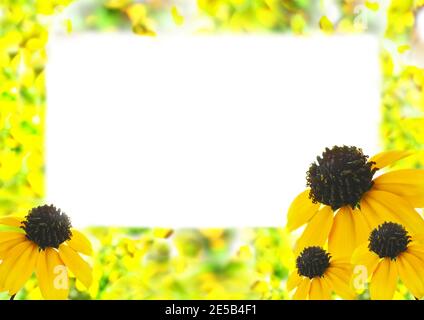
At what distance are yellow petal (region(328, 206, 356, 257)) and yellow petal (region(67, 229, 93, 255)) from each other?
473mm

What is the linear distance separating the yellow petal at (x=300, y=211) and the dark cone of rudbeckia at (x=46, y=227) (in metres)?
0.43

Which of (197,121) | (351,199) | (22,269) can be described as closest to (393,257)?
(351,199)

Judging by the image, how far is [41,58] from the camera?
49.6 inches

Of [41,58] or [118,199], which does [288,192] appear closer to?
[118,199]

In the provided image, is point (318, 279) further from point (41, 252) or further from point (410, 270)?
point (41, 252)

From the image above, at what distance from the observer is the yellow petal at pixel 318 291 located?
126 centimetres

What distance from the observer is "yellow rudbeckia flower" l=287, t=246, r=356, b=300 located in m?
1.26

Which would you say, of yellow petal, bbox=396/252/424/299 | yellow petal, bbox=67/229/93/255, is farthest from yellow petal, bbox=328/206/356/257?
yellow petal, bbox=67/229/93/255

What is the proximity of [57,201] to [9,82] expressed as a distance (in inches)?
10.0

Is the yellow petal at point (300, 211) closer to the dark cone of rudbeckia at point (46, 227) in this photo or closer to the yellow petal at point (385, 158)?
the yellow petal at point (385, 158)

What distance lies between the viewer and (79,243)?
1249 mm

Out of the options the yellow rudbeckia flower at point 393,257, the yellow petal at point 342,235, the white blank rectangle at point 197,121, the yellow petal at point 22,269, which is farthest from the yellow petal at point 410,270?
the yellow petal at point 22,269

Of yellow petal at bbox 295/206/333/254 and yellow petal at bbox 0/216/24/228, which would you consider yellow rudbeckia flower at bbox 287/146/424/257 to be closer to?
yellow petal at bbox 295/206/333/254
